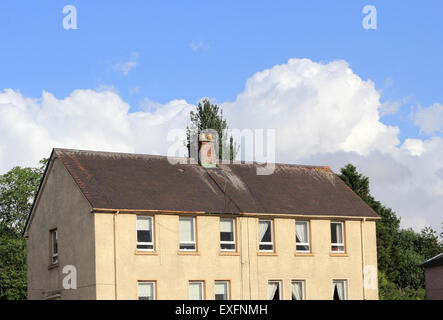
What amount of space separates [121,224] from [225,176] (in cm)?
871

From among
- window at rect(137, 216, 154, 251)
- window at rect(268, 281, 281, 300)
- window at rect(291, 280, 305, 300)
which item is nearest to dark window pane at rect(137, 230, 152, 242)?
window at rect(137, 216, 154, 251)

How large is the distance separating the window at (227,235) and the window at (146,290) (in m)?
4.46

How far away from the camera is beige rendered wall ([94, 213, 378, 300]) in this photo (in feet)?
112

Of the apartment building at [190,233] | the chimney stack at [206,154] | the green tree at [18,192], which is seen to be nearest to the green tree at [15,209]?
the green tree at [18,192]

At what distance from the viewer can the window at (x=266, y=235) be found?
38.5 meters

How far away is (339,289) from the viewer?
40156 mm

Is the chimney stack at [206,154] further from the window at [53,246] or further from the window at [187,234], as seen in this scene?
the window at [53,246]

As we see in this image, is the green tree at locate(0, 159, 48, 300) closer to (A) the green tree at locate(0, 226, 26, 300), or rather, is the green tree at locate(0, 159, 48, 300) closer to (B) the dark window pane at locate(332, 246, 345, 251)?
(A) the green tree at locate(0, 226, 26, 300)

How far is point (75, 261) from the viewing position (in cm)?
3572

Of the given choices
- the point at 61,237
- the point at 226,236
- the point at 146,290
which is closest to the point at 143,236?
the point at 146,290

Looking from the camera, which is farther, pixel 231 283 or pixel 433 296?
pixel 433 296
